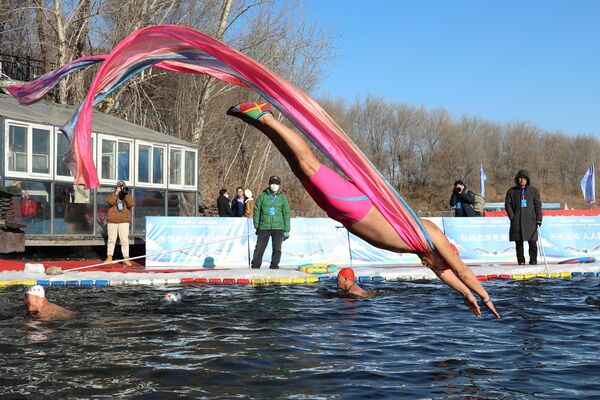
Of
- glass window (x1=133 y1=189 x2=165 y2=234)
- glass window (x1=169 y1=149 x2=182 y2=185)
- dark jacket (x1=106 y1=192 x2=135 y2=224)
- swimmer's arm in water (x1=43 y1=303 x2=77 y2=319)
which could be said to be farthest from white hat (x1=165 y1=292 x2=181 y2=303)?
glass window (x1=169 y1=149 x2=182 y2=185)

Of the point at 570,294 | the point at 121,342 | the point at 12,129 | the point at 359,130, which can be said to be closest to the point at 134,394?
the point at 121,342

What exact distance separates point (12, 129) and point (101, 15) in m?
12.9

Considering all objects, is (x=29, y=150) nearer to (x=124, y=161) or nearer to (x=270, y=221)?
(x=124, y=161)

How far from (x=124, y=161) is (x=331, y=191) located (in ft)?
54.6

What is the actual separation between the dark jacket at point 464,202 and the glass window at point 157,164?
9784mm

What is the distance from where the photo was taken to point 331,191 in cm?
629

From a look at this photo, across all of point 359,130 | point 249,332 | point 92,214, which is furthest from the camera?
point 359,130

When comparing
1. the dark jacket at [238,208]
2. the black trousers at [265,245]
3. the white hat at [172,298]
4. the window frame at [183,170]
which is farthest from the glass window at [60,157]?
the white hat at [172,298]

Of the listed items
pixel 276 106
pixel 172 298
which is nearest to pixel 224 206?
pixel 172 298

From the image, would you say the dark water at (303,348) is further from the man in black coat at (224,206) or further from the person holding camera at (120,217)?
the man in black coat at (224,206)

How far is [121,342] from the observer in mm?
8508

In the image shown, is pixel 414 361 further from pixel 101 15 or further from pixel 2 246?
pixel 101 15

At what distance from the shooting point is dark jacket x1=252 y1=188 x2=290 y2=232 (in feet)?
51.8

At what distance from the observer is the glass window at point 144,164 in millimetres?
22244
